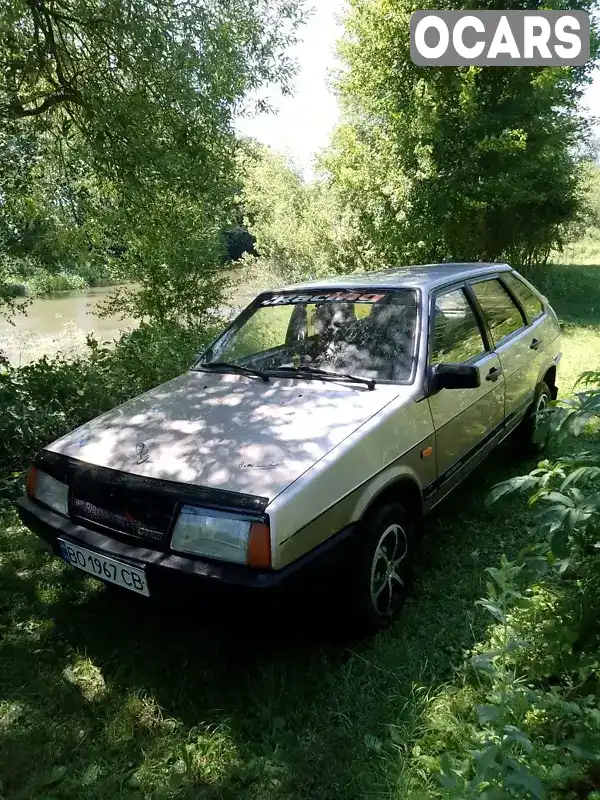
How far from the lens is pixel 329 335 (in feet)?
11.3

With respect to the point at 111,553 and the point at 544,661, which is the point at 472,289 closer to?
the point at 544,661

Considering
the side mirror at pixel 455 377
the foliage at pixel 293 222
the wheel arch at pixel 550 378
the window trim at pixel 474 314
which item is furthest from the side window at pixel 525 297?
the foliage at pixel 293 222

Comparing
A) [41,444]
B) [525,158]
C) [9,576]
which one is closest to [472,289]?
[9,576]

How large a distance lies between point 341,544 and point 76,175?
19.0 ft

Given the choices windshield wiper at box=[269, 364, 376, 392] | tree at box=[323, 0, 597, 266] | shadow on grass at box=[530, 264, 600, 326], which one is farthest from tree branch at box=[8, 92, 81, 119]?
shadow on grass at box=[530, 264, 600, 326]

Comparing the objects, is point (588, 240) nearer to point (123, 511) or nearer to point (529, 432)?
point (529, 432)

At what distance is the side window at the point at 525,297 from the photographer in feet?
15.3

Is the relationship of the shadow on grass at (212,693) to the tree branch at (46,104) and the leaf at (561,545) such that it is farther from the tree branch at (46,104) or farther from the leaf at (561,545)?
the tree branch at (46,104)

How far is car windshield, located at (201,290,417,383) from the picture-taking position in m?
3.21

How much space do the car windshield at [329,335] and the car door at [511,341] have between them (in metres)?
0.96

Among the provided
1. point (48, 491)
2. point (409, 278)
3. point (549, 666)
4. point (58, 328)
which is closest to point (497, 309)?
point (409, 278)

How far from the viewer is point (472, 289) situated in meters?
3.99

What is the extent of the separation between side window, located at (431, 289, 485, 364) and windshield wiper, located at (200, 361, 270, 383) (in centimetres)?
98

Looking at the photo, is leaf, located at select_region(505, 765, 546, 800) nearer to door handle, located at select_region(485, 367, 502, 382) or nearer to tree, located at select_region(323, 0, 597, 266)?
door handle, located at select_region(485, 367, 502, 382)
